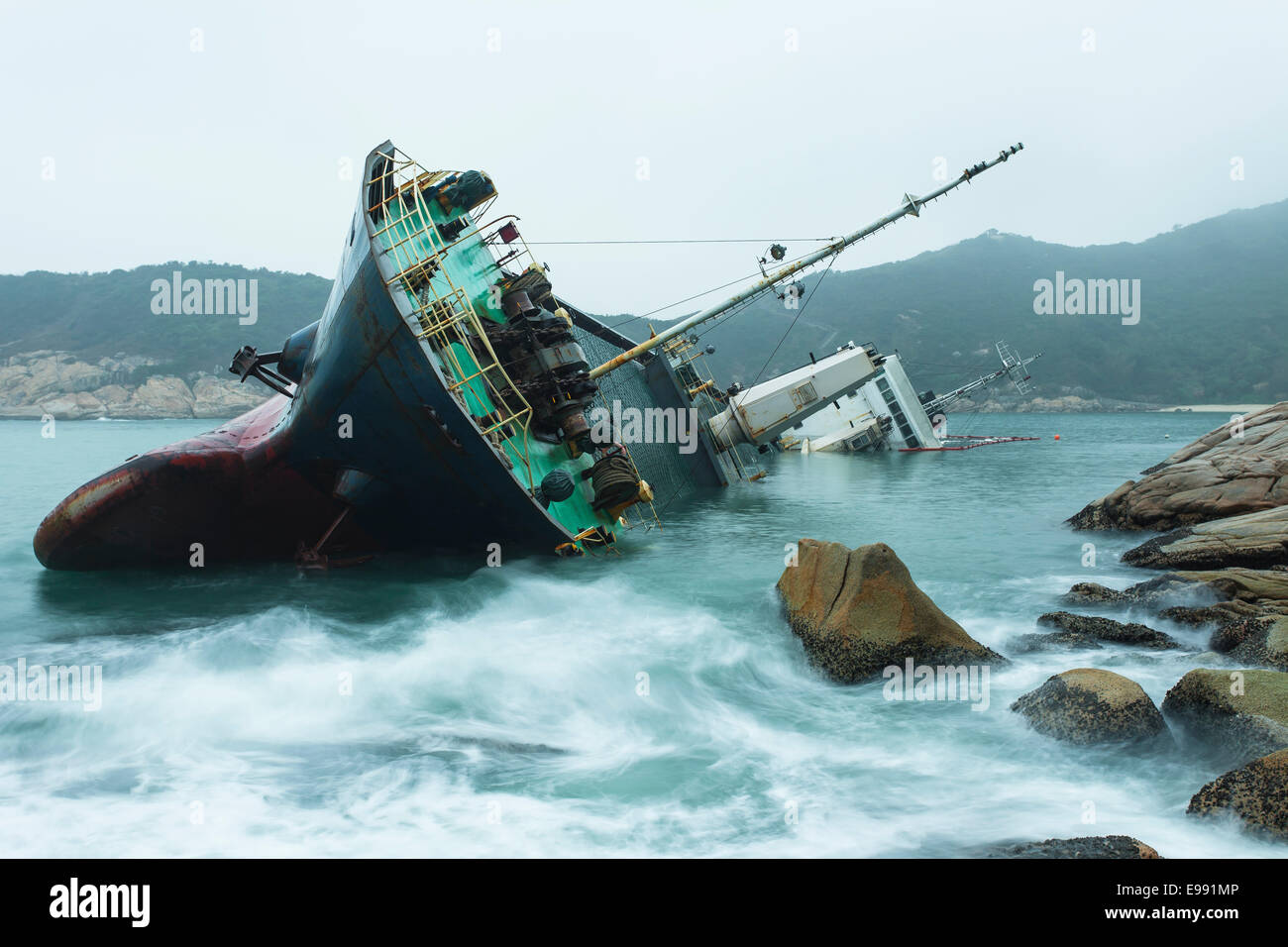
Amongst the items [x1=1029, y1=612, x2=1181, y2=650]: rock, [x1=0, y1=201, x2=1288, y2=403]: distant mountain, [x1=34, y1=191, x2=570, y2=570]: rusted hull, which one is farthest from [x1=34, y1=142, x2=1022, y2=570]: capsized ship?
[x1=0, y1=201, x2=1288, y2=403]: distant mountain

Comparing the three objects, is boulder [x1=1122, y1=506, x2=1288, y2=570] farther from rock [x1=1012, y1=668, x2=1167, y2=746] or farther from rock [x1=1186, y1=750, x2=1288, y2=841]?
rock [x1=1186, y1=750, x2=1288, y2=841]

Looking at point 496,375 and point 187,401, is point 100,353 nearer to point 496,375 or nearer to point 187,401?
point 187,401

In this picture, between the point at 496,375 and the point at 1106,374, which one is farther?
the point at 1106,374

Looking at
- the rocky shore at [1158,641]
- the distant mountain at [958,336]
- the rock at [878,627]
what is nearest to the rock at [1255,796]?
the rocky shore at [1158,641]

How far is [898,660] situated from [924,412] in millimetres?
50471

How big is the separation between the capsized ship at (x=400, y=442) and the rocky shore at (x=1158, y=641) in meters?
5.55

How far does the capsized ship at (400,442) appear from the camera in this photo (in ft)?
45.9

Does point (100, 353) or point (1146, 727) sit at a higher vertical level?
point (100, 353)

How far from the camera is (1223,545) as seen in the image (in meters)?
15.1

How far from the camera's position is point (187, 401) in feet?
384

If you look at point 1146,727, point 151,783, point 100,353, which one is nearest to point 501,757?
point 151,783

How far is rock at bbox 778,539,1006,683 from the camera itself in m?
9.93

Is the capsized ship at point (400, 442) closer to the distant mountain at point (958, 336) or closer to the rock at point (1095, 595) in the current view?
the rock at point (1095, 595)
